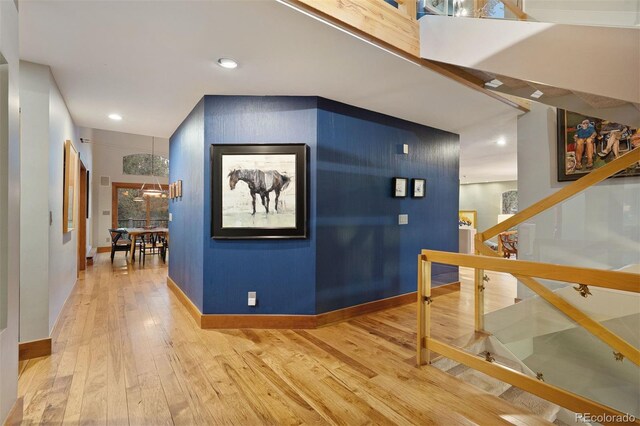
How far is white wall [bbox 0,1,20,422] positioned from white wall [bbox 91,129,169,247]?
320 inches

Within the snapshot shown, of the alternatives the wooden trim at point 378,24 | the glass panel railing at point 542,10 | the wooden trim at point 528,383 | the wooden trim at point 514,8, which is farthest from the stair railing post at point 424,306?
the wooden trim at point 514,8

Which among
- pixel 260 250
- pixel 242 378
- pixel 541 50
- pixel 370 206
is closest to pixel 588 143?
pixel 541 50

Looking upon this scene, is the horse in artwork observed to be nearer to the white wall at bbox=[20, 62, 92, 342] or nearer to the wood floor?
the wood floor

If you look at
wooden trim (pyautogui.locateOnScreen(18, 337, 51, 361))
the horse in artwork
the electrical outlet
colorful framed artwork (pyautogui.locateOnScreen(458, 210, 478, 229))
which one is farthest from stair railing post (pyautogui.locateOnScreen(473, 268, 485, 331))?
colorful framed artwork (pyautogui.locateOnScreen(458, 210, 478, 229))

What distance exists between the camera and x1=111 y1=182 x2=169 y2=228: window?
902 cm

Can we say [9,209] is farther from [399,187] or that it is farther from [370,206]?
[399,187]

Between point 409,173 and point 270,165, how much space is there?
197 centimetres

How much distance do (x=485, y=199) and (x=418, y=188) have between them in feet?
27.8

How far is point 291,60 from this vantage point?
242 cm

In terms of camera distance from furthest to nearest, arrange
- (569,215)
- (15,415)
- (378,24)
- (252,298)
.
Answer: (569,215) → (252,298) → (378,24) → (15,415)

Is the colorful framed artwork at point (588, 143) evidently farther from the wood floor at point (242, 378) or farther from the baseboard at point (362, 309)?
the baseboard at point (362, 309)

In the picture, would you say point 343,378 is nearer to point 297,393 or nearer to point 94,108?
point 297,393

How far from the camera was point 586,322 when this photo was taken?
235 centimetres

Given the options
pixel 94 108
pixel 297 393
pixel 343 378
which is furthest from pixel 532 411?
pixel 94 108
